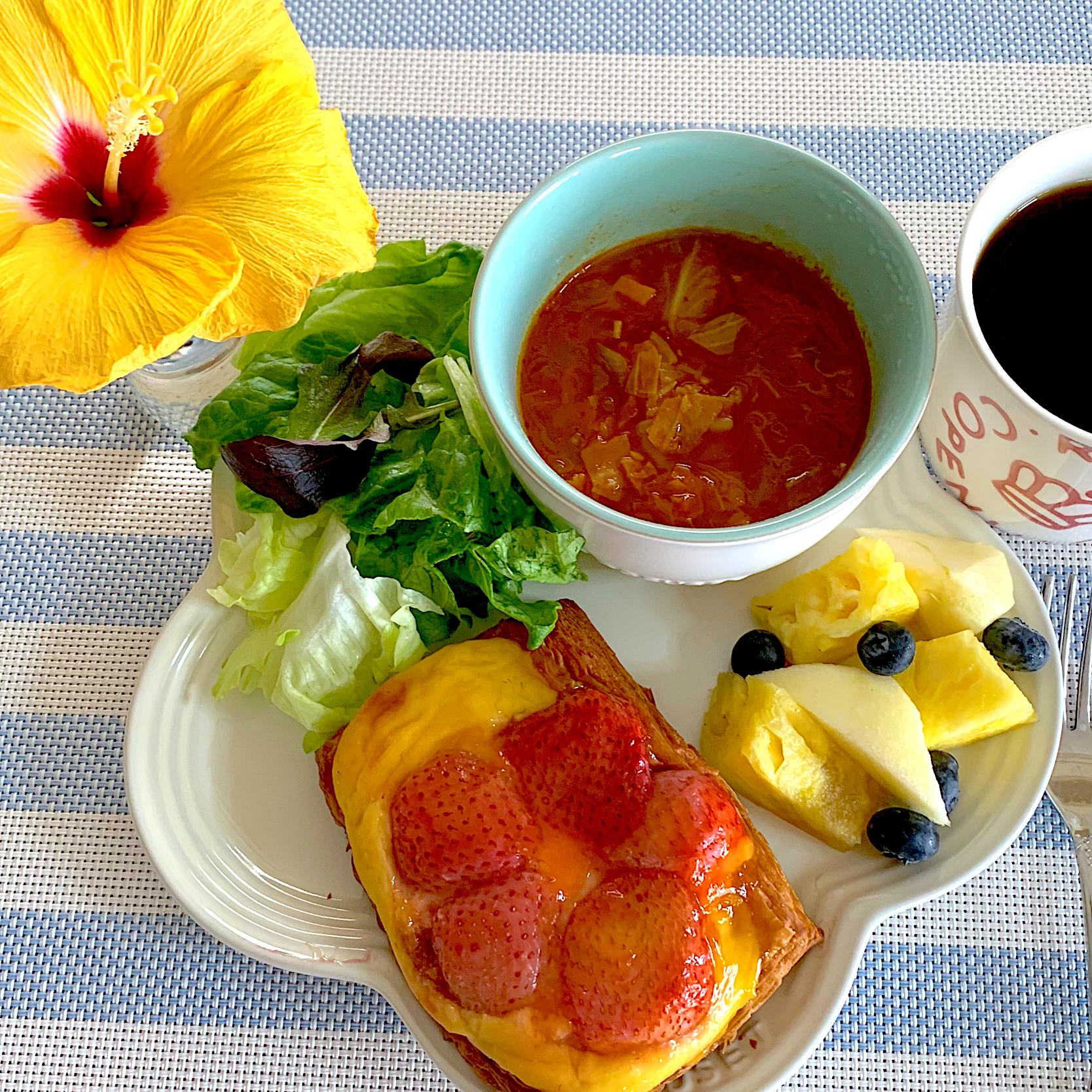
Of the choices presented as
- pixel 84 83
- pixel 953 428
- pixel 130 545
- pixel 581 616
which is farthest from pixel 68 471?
pixel 953 428

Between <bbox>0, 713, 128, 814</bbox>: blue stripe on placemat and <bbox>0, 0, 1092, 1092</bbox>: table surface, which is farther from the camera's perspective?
<bbox>0, 713, 128, 814</bbox>: blue stripe on placemat

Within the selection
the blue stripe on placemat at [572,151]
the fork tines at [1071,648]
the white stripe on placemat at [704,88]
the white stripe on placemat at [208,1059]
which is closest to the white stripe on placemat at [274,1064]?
the white stripe on placemat at [208,1059]

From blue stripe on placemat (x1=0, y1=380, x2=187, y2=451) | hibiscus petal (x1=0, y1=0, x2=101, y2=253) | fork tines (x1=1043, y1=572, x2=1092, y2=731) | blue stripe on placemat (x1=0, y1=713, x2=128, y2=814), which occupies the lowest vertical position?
blue stripe on placemat (x1=0, y1=713, x2=128, y2=814)

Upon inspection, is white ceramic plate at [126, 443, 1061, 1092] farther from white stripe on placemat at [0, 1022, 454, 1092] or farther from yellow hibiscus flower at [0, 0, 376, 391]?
yellow hibiscus flower at [0, 0, 376, 391]

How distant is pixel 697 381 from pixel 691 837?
1.79 feet

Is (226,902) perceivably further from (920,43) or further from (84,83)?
(920,43)

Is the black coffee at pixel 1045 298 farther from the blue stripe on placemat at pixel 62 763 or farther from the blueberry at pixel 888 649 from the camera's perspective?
the blue stripe on placemat at pixel 62 763

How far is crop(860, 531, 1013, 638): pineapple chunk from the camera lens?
55.6 inches

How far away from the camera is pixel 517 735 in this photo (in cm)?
138

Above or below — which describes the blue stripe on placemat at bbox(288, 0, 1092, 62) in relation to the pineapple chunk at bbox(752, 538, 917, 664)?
above

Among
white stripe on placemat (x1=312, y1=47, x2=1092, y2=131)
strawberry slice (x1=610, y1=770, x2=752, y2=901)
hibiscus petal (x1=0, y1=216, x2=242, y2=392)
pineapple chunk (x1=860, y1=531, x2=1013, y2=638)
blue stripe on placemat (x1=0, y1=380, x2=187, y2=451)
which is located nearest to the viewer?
hibiscus petal (x1=0, y1=216, x2=242, y2=392)

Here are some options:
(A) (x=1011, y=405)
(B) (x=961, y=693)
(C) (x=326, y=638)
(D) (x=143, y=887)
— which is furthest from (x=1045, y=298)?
(D) (x=143, y=887)

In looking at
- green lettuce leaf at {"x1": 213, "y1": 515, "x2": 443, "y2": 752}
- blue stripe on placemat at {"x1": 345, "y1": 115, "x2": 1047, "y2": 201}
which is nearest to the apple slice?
green lettuce leaf at {"x1": 213, "y1": 515, "x2": 443, "y2": 752}

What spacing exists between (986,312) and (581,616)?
2.07ft
